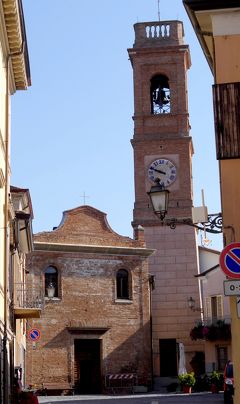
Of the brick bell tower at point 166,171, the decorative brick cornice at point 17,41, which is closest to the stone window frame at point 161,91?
the brick bell tower at point 166,171

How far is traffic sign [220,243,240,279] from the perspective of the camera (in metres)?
11.1

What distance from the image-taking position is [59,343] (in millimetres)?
42844

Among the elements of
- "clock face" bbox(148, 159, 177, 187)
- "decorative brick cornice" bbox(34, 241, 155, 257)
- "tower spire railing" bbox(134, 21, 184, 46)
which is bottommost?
"decorative brick cornice" bbox(34, 241, 155, 257)

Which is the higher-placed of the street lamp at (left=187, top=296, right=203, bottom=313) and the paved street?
the street lamp at (left=187, top=296, right=203, bottom=313)

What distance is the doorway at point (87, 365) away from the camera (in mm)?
42987

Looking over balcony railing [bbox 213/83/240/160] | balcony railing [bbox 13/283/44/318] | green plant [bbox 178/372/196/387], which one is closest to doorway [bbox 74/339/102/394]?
balcony railing [bbox 13/283/44/318]

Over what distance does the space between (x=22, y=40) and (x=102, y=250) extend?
25306 millimetres

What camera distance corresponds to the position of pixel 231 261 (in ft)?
36.6

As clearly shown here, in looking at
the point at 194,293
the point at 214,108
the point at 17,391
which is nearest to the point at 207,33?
the point at 214,108

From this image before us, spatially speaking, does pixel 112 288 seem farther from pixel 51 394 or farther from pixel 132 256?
pixel 51 394

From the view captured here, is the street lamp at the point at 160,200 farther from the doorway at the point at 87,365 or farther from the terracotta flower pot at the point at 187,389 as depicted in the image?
the doorway at the point at 87,365

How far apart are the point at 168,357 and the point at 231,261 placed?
36002 mm

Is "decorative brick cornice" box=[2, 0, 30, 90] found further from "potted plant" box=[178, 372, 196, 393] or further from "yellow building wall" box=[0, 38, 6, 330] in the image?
"potted plant" box=[178, 372, 196, 393]

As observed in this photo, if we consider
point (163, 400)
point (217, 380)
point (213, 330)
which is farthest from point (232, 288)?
point (213, 330)
